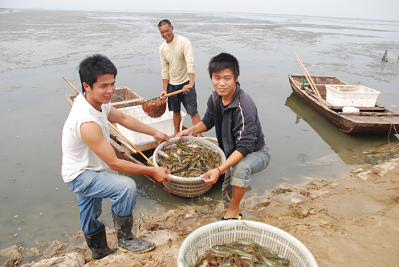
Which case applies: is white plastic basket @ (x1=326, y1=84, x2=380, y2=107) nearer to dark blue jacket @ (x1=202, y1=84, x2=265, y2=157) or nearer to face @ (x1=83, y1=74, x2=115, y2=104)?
dark blue jacket @ (x1=202, y1=84, x2=265, y2=157)

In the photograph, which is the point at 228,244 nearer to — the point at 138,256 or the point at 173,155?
the point at 138,256

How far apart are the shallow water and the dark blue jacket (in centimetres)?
241

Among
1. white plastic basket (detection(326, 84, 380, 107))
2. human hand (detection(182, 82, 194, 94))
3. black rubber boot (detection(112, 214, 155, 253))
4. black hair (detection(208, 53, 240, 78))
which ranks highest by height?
black hair (detection(208, 53, 240, 78))

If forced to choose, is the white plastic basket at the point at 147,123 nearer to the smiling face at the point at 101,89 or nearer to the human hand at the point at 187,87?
the human hand at the point at 187,87

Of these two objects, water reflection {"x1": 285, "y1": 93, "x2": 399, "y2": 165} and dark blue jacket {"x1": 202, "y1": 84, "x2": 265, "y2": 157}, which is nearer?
dark blue jacket {"x1": 202, "y1": 84, "x2": 265, "y2": 157}

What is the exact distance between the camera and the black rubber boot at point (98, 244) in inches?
153

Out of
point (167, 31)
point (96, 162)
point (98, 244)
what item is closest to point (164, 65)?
point (167, 31)

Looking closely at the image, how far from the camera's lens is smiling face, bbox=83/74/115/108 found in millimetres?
3137

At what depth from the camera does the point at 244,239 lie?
319cm

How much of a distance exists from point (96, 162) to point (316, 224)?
317cm

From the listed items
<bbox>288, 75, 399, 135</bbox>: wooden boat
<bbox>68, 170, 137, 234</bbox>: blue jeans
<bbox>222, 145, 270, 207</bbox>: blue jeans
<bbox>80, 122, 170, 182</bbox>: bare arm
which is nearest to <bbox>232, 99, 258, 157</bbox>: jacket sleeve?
<bbox>222, 145, 270, 207</bbox>: blue jeans

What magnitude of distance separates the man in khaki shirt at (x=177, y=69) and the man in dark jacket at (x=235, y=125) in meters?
2.97

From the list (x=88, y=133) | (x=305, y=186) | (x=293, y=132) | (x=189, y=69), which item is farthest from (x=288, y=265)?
(x=293, y=132)

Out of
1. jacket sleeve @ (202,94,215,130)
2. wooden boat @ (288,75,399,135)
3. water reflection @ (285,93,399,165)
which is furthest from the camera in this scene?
wooden boat @ (288,75,399,135)
